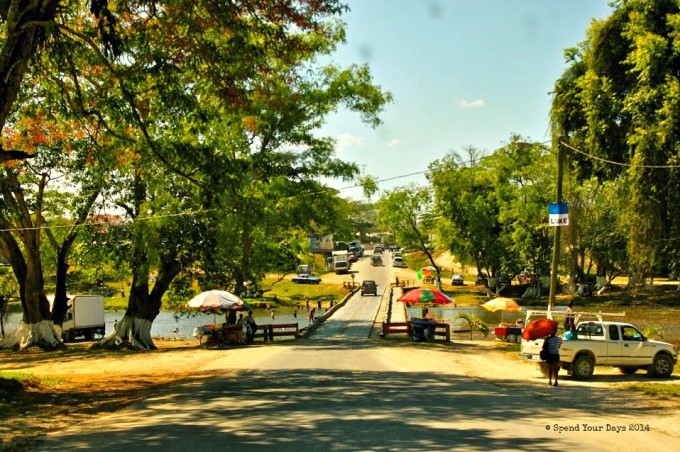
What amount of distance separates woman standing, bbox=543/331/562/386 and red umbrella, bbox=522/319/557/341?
294 millimetres

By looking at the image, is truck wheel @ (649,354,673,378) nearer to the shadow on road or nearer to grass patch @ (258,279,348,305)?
the shadow on road

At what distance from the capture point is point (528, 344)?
19734 millimetres

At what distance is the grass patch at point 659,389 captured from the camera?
50.6ft

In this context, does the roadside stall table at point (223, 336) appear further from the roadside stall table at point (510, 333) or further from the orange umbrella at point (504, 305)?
the orange umbrella at point (504, 305)

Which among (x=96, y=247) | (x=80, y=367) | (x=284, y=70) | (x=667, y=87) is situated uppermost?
(x=284, y=70)

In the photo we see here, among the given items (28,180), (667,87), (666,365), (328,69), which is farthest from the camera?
(328,69)

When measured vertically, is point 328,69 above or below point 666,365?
above

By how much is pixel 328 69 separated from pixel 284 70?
8.64 m

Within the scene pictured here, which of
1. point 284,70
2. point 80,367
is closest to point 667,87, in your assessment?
point 284,70

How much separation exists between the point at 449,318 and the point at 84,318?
90.9 feet

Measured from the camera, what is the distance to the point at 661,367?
19719 millimetres

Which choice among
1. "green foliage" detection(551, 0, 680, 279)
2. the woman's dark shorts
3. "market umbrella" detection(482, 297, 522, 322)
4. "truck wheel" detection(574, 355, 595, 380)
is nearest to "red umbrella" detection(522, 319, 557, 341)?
the woman's dark shorts

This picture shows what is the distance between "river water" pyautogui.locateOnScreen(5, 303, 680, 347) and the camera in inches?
1692

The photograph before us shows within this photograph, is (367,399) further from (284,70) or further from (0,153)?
(284,70)
